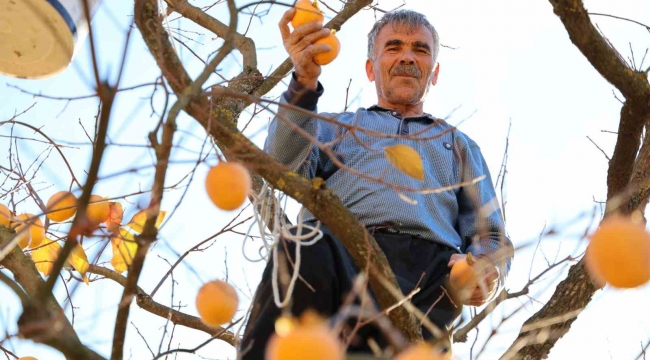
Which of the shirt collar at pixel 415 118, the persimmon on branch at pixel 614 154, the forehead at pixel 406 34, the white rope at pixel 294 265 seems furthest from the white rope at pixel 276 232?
the forehead at pixel 406 34

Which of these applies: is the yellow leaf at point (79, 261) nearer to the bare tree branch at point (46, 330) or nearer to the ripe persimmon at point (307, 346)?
the bare tree branch at point (46, 330)

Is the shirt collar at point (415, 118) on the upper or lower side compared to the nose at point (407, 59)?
lower

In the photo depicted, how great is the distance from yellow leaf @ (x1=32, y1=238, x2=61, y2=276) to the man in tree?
84cm

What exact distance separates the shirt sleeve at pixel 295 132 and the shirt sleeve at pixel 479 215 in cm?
46

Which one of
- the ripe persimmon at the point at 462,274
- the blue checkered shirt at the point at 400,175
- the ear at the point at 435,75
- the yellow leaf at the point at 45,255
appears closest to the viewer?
the ripe persimmon at the point at 462,274

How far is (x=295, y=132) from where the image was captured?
196 centimetres

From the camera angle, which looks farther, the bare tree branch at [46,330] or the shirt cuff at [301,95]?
the shirt cuff at [301,95]

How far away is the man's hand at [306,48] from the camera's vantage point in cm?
181

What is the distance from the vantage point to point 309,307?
1.69 metres

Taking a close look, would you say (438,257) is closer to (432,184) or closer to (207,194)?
(432,184)

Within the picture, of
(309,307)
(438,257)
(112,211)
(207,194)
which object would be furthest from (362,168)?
(207,194)

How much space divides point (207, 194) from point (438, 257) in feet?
2.64

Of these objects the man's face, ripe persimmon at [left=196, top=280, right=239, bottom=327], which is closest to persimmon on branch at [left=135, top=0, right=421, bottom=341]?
ripe persimmon at [left=196, top=280, right=239, bottom=327]

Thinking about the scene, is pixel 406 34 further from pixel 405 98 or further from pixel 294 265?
pixel 294 265
